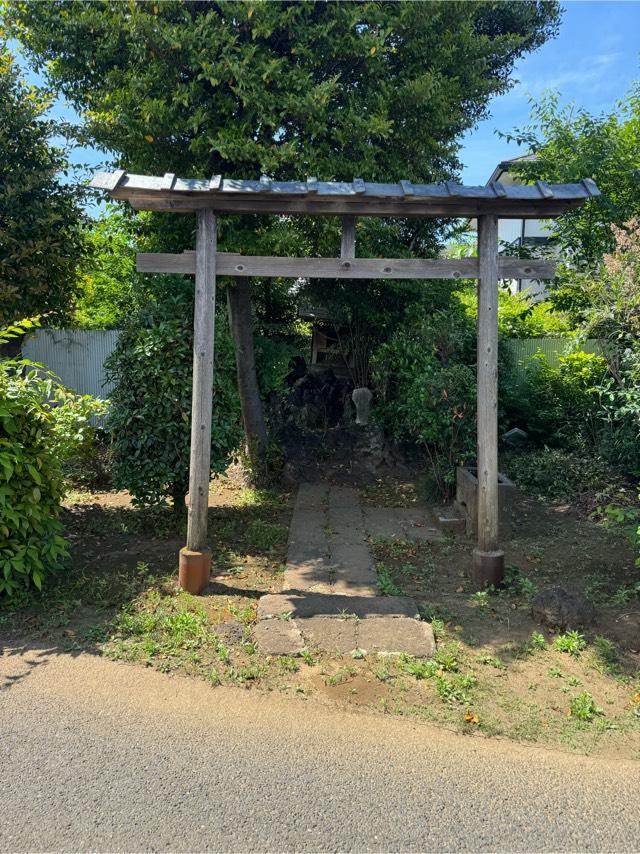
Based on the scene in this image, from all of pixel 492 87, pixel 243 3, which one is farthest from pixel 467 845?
pixel 492 87

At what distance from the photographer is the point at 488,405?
16.0 feet

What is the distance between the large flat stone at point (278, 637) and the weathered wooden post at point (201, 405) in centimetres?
81

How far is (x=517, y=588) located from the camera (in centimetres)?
495

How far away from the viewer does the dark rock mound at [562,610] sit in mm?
4215

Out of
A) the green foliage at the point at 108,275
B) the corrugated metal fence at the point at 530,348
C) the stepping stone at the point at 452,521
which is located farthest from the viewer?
the green foliage at the point at 108,275

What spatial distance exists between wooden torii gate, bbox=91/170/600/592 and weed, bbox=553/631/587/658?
952mm

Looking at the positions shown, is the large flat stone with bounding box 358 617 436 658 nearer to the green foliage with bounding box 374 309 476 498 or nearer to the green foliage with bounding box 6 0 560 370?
the green foliage with bounding box 374 309 476 498

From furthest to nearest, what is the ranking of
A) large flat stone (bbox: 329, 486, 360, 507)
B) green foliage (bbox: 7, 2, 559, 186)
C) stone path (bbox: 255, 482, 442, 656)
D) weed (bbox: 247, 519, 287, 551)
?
1. large flat stone (bbox: 329, 486, 360, 507)
2. green foliage (bbox: 7, 2, 559, 186)
3. weed (bbox: 247, 519, 287, 551)
4. stone path (bbox: 255, 482, 442, 656)

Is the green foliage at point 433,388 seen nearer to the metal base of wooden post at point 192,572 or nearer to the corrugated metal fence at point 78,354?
the metal base of wooden post at point 192,572

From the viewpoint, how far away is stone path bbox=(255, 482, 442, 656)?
4.07m

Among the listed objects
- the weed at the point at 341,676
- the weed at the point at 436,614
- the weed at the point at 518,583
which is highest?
the weed at the point at 518,583

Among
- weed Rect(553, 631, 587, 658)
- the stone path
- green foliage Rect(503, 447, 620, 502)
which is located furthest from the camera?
green foliage Rect(503, 447, 620, 502)

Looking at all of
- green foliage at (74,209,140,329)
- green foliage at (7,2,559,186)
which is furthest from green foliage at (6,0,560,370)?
green foliage at (74,209,140,329)

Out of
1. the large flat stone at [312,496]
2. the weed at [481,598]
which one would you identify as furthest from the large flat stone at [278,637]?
the large flat stone at [312,496]
